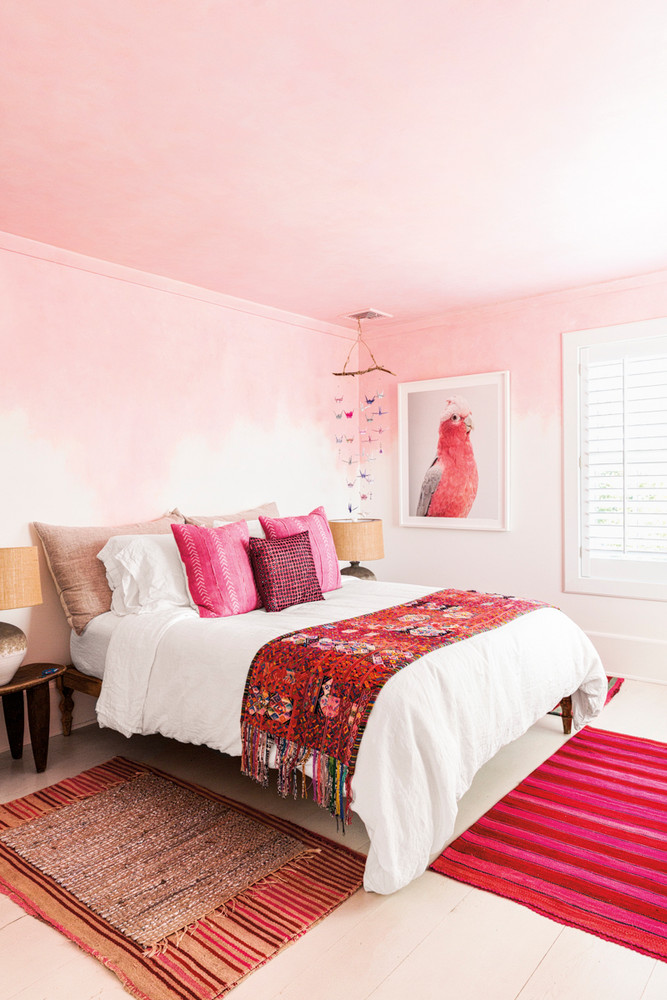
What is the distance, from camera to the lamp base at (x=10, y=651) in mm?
2963

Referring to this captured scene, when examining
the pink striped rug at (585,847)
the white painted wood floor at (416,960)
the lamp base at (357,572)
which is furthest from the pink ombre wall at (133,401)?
the pink striped rug at (585,847)

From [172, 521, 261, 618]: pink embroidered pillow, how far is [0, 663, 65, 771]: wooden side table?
0.77 metres

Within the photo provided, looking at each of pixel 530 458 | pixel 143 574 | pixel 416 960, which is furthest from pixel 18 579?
pixel 530 458

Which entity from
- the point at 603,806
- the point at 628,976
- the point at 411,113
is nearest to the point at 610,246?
the point at 411,113

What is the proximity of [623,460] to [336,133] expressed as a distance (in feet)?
9.48

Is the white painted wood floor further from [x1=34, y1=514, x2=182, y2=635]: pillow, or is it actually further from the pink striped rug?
[x1=34, y1=514, x2=182, y2=635]: pillow

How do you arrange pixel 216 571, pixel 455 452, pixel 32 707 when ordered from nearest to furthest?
pixel 32 707 < pixel 216 571 < pixel 455 452

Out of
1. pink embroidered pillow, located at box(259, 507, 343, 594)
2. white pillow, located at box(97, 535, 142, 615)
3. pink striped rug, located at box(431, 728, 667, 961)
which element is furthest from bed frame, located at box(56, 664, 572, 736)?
pink embroidered pillow, located at box(259, 507, 343, 594)

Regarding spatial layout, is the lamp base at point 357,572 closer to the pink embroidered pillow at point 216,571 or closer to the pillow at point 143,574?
the pink embroidered pillow at point 216,571

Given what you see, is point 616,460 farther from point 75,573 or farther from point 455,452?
point 75,573

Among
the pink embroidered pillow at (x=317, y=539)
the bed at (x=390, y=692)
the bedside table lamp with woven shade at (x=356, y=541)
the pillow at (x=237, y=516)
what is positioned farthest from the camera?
the bedside table lamp with woven shade at (x=356, y=541)

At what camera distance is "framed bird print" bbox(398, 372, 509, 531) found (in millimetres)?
4988

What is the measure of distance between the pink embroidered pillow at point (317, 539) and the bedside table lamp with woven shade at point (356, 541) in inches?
23.3

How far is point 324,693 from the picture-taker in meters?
2.45
